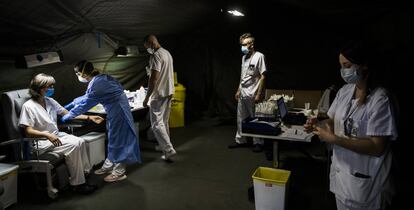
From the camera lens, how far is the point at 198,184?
3.15 metres

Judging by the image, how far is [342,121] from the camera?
153 cm

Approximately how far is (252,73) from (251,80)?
0.10m

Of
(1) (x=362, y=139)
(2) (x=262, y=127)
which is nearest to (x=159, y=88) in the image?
(2) (x=262, y=127)

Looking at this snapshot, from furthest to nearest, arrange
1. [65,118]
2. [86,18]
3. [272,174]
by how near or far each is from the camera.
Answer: [86,18] → [65,118] → [272,174]

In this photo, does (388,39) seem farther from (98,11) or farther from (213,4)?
(98,11)

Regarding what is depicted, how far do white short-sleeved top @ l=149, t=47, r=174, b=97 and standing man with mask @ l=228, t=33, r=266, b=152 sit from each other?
965 millimetres

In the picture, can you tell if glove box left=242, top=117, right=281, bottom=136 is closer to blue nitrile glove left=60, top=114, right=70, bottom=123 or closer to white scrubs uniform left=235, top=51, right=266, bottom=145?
white scrubs uniform left=235, top=51, right=266, bottom=145

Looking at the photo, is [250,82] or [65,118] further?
[250,82]

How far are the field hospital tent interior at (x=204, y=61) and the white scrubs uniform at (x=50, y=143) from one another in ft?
0.73

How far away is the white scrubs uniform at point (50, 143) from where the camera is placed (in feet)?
9.16

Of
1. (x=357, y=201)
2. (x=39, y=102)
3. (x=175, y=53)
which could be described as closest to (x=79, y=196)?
(x=39, y=102)

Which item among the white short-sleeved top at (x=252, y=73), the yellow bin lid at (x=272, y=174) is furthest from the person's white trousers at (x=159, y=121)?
the yellow bin lid at (x=272, y=174)

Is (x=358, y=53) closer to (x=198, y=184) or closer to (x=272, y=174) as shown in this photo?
(x=272, y=174)

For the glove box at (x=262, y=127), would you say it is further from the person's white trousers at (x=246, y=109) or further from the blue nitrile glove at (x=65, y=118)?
the blue nitrile glove at (x=65, y=118)
